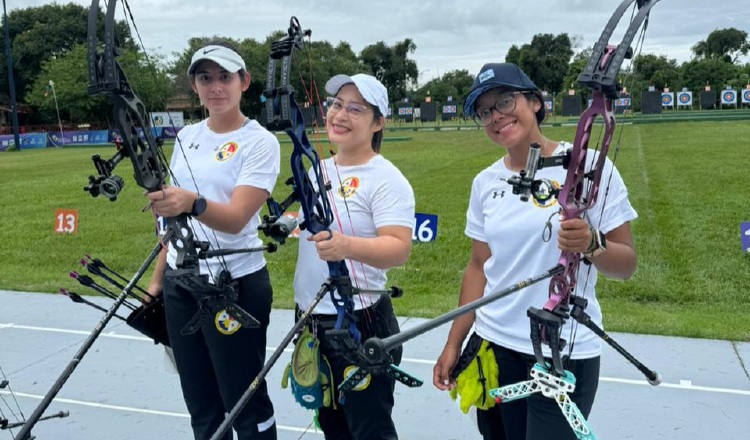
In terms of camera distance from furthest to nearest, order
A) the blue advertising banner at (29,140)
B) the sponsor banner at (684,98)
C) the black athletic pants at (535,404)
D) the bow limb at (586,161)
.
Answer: the sponsor banner at (684,98)
the blue advertising banner at (29,140)
the black athletic pants at (535,404)
the bow limb at (586,161)

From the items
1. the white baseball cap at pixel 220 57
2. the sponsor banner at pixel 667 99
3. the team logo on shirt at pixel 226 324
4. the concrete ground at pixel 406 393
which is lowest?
the concrete ground at pixel 406 393

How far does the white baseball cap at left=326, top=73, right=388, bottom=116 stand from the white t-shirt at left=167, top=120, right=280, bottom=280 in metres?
0.33

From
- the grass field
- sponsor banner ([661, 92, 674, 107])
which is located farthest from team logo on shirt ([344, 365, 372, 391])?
sponsor banner ([661, 92, 674, 107])

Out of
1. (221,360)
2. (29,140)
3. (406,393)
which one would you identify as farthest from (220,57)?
(29,140)

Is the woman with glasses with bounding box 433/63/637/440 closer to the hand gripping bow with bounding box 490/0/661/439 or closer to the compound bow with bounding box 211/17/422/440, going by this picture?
the hand gripping bow with bounding box 490/0/661/439

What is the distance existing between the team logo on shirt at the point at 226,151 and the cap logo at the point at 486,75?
917 millimetres

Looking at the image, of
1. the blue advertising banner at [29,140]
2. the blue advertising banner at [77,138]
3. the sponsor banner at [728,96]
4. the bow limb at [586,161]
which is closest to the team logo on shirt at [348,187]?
the bow limb at [586,161]

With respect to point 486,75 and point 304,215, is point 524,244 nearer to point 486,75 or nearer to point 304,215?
point 486,75

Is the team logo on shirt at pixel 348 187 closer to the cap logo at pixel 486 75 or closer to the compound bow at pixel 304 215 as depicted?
the compound bow at pixel 304 215

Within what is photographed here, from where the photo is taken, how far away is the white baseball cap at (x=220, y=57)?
7.64 ft

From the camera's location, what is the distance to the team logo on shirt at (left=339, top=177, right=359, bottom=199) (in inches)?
87.8

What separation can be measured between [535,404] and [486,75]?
0.94 metres

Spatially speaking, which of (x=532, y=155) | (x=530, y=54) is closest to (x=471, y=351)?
(x=532, y=155)

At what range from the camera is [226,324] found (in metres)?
2.40
